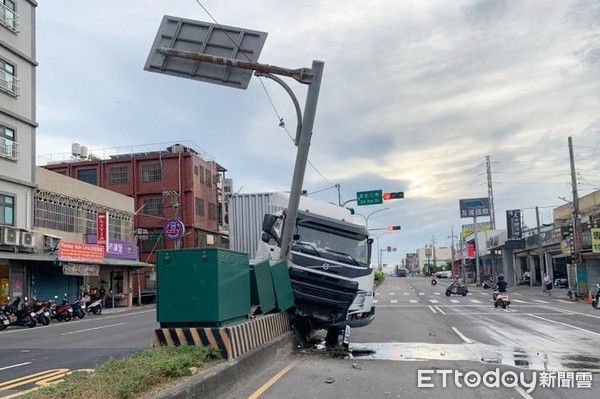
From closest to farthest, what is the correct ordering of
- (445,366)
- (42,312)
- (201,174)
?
(445,366) → (42,312) → (201,174)

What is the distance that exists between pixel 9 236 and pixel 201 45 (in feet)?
58.9

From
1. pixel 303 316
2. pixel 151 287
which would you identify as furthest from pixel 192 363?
pixel 151 287

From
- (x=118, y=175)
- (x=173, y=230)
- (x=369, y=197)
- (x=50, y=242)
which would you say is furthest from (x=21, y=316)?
(x=118, y=175)

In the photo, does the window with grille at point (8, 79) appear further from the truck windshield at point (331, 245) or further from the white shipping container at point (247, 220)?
the truck windshield at point (331, 245)

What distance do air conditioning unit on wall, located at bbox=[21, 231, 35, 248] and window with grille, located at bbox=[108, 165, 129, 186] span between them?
1147 inches

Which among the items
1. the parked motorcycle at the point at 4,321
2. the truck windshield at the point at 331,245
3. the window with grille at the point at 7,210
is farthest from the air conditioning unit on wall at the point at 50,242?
the truck windshield at the point at 331,245

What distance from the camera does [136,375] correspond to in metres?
6.54

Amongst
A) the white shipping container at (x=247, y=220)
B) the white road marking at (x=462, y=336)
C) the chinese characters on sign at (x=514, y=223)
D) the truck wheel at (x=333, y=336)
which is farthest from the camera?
the chinese characters on sign at (x=514, y=223)

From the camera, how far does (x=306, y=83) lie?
14773 mm

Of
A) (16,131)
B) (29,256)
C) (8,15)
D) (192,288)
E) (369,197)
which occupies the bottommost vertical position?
(192,288)

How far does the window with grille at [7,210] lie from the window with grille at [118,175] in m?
29.0

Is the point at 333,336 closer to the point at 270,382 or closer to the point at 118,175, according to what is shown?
the point at 270,382

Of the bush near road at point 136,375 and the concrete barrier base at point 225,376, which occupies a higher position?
the bush near road at point 136,375

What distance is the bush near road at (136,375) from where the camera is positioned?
6.04m
